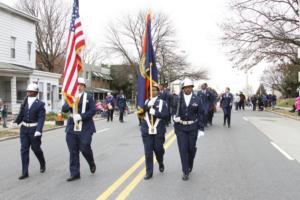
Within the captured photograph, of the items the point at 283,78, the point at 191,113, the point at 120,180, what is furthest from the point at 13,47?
the point at 283,78

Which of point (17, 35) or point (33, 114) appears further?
point (17, 35)

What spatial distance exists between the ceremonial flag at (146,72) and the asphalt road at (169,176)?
1.53 metres

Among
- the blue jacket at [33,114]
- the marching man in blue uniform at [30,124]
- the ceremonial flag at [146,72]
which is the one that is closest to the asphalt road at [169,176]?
the marching man in blue uniform at [30,124]

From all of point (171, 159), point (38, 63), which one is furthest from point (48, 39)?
point (171, 159)

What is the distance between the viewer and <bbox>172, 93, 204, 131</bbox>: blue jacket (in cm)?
737

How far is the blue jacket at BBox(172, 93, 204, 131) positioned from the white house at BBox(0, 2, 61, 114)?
2028cm

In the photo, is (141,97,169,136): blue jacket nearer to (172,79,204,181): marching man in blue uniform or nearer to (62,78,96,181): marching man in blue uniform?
(172,79,204,181): marching man in blue uniform

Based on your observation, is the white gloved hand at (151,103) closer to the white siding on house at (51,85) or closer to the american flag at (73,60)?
the american flag at (73,60)

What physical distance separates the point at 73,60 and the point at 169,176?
2.88m

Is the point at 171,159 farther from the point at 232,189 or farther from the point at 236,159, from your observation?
the point at 232,189

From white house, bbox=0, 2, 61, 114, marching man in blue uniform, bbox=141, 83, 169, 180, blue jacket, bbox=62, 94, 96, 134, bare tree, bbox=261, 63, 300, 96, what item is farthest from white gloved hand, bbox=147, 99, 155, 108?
bare tree, bbox=261, 63, 300, 96

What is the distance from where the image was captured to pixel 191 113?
739cm

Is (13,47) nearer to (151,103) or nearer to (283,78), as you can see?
(151,103)

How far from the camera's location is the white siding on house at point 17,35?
28438mm
